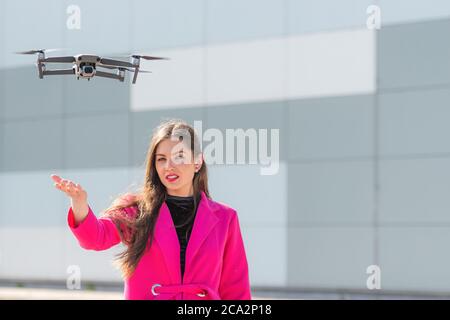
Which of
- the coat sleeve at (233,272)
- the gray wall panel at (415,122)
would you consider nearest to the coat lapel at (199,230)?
the coat sleeve at (233,272)

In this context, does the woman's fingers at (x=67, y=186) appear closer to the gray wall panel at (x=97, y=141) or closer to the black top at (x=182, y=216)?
the black top at (x=182, y=216)

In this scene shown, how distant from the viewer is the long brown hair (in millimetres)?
3178

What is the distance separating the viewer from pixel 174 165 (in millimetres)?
3258

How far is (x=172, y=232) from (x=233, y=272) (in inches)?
13.5

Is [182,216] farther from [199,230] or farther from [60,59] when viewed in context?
[60,59]

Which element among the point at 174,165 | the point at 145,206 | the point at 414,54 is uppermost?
the point at 414,54

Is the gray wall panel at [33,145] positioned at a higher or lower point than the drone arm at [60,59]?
lower

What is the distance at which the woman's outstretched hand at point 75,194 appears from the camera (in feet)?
9.41

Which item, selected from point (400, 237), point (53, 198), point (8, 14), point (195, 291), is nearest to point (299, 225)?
point (400, 237)

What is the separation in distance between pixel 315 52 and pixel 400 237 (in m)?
3.53

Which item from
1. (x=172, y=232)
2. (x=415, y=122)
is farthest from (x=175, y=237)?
(x=415, y=122)

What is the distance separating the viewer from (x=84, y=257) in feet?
51.9

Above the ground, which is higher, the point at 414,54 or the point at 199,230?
the point at 414,54

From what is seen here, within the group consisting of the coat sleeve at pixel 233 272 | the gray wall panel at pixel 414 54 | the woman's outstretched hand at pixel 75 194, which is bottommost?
the coat sleeve at pixel 233 272
